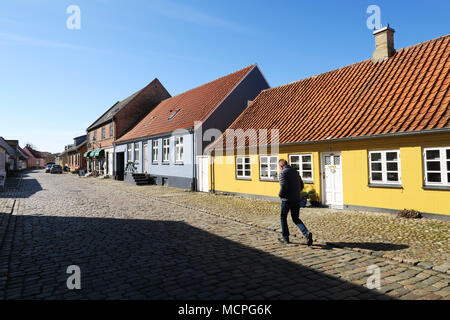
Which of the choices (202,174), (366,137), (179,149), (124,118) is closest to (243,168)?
(202,174)

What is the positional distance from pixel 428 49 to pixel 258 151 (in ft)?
26.7

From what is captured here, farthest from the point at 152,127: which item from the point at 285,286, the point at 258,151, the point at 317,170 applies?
the point at 285,286

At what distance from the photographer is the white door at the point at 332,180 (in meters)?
11.6

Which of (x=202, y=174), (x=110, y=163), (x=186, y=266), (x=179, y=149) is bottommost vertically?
(x=186, y=266)

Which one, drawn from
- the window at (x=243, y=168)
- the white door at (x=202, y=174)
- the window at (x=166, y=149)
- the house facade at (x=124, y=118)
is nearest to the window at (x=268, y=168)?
the window at (x=243, y=168)

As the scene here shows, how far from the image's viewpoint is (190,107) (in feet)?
74.4

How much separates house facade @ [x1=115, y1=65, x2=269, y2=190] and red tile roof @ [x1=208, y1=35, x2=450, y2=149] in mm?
3704

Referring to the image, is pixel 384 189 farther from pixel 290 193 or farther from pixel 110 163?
pixel 110 163

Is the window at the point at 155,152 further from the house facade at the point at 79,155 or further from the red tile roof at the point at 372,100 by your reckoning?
the house facade at the point at 79,155

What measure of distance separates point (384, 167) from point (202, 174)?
1095 centimetres

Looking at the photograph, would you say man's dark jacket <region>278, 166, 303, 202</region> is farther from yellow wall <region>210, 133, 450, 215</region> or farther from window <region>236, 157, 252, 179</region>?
window <region>236, 157, 252, 179</region>

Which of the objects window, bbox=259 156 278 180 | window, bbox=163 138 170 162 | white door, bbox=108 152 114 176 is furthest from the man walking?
white door, bbox=108 152 114 176

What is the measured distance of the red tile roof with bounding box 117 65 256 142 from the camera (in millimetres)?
20091
